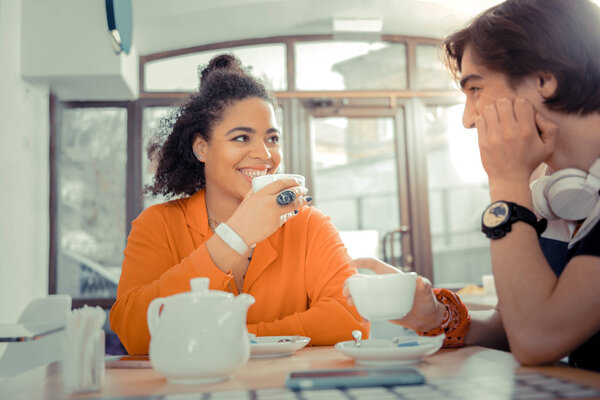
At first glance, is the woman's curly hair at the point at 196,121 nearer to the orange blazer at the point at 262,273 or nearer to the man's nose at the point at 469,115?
the orange blazer at the point at 262,273

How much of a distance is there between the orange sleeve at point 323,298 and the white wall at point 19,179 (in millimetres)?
2380

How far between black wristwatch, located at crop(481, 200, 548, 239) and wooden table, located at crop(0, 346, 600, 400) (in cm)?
21

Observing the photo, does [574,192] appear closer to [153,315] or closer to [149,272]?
[153,315]

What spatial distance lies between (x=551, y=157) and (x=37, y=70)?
353cm

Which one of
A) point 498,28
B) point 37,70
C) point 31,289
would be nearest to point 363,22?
point 37,70

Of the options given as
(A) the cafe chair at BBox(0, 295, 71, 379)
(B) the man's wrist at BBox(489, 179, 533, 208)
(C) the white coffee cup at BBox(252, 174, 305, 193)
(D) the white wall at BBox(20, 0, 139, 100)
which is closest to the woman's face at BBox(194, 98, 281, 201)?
(C) the white coffee cup at BBox(252, 174, 305, 193)

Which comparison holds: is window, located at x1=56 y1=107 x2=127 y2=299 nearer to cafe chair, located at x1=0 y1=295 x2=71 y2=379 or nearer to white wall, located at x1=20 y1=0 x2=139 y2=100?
white wall, located at x1=20 y1=0 x2=139 y2=100

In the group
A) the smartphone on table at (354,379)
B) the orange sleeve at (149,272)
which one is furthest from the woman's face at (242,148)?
the smartphone on table at (354,379)

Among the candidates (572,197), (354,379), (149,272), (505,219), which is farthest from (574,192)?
(149,272)

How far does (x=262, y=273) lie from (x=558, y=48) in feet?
3.07

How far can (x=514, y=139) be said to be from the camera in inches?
39.6

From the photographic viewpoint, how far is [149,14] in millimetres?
4098

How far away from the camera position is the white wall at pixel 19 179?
3311 mm

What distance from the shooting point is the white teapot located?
755 mm
